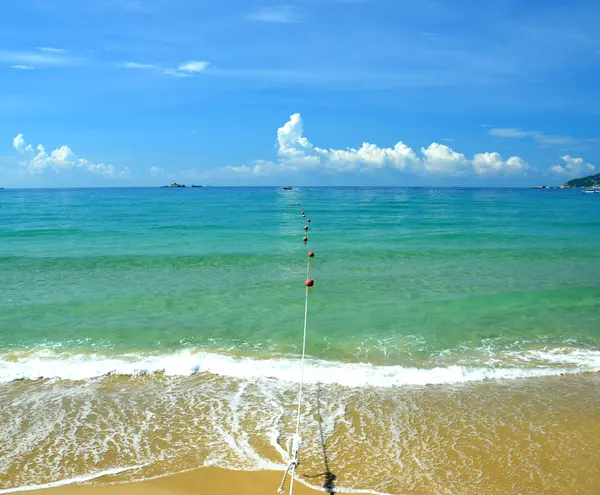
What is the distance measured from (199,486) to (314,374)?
384 cm

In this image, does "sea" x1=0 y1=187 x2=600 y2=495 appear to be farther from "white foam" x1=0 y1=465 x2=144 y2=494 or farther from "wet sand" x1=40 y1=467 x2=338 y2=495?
"wet sand" x1=40 y1=467 x2=338 y2=495

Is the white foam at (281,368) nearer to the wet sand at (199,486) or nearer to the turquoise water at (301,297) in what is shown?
the turquoise water at (301,297)

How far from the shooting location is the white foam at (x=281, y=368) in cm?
916

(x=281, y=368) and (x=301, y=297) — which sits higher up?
(x=301, y=297)

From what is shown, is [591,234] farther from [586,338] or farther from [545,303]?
[586,338]

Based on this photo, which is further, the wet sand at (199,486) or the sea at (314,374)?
the sea at (314,374)

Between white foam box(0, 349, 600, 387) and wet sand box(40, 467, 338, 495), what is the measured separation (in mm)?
3179

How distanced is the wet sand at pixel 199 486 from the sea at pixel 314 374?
144 millimetres

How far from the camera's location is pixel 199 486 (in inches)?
227

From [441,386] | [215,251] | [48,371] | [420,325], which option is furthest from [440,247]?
[48,371]

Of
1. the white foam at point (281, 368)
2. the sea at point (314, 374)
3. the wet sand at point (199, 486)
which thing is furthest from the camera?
the white foam at point (281, 368)

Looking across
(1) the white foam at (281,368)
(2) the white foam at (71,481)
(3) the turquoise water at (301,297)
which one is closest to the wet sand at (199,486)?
(2) the white foam at (71,481)

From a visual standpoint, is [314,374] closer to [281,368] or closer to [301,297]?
[281,368]

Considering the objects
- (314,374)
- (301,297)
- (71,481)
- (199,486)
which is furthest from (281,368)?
(301,297)
